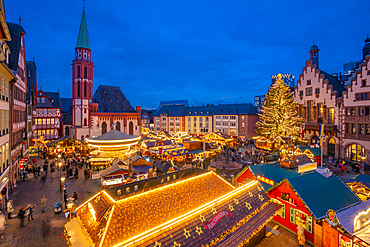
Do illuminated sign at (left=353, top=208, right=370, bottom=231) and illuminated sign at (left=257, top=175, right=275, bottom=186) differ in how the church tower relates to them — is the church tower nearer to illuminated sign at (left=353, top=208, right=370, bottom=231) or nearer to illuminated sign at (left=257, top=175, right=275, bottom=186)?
illuminated sign at (left=257, top=175, right=275, bottom=186)

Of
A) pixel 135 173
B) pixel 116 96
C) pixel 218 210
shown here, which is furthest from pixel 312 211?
pixel 116 96

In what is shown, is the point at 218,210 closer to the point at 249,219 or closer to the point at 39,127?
the point at 249,219

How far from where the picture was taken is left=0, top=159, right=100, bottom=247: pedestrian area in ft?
35.6

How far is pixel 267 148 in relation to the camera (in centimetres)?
3866

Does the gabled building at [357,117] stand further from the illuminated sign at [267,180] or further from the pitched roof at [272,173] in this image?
the illuminated sign at [267,180]

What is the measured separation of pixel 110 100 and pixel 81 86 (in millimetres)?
8933

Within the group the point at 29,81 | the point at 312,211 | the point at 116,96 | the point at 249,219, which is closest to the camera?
the point at 249,219

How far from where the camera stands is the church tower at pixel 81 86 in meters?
51.0

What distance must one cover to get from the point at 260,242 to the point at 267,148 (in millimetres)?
32030

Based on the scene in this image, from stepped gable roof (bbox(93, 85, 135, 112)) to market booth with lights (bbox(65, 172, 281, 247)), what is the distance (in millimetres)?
54093

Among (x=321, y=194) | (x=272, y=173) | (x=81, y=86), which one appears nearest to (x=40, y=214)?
(x=272, y=173)

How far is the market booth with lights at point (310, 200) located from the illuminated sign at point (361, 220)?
92 cm

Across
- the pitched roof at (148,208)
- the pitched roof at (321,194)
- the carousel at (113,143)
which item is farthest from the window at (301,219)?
the carousel at (113,143)

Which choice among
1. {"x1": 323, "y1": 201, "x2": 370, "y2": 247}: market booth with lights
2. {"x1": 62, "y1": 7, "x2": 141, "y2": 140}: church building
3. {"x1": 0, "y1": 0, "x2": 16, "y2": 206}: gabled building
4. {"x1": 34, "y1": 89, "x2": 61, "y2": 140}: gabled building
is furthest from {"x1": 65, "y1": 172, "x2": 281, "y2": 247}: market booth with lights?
{"x1": 34, "y1": 89, "x2": 61, "y2": 140}: gabled building
